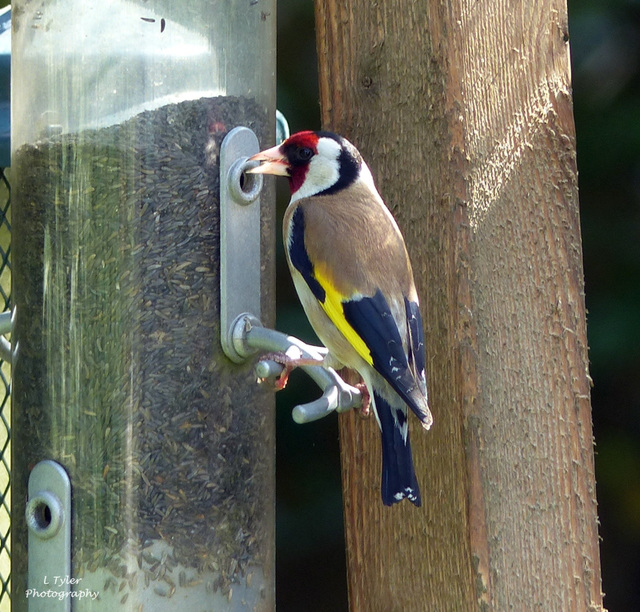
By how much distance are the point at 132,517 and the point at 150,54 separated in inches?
34.8

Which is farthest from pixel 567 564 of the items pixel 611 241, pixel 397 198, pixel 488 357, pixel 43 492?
pixel 611 241

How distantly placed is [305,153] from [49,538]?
39.9 inches

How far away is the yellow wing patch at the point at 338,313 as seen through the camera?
2225 mm

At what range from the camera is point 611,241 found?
139 inches

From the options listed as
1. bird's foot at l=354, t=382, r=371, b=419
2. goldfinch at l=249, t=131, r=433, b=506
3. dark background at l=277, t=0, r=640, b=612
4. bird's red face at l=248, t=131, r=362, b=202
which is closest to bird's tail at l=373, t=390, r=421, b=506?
goldfinch at l=249, t=131, r=433, b=506

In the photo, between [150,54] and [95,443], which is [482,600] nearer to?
[95,443]

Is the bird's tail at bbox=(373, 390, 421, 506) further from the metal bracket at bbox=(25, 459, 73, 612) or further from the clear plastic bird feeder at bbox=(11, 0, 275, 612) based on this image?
the metal bracket at bbox=(25, 459, 73, 612)

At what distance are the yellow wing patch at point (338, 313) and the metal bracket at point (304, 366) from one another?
13 centimetres

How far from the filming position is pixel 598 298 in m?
3.45

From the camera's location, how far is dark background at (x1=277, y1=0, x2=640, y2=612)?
3381 mm

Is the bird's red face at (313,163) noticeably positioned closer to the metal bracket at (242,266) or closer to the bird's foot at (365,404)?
the metal bracket at (242,266)

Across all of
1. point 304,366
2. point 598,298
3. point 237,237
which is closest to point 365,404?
point 304,366

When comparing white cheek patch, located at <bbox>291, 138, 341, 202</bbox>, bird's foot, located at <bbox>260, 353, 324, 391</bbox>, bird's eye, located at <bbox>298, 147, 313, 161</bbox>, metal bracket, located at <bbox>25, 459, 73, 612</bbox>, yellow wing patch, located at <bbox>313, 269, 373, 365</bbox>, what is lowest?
metal bracket, located at <bbox>25, 459, 73, 612</bbox>

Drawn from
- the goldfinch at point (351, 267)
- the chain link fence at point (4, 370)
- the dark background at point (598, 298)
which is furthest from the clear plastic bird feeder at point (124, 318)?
the dark background at point (598, 298)
